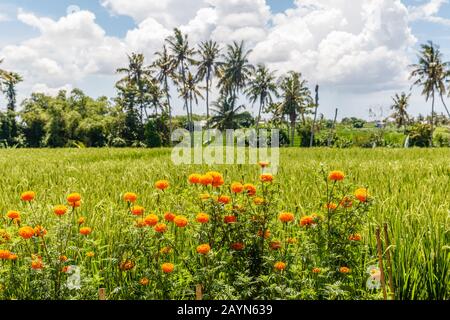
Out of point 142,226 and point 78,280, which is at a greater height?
point 142,226

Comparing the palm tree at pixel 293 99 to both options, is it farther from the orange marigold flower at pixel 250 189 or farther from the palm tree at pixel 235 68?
the orange marigold flower at pixel 250 189

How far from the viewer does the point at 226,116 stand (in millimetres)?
54156

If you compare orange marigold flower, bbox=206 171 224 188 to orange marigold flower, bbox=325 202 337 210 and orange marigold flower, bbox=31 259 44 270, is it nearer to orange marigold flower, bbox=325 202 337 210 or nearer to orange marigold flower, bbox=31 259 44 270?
orange marigold flower, bbox=325 202 337 210

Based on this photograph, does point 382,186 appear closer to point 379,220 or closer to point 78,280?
point 379,220

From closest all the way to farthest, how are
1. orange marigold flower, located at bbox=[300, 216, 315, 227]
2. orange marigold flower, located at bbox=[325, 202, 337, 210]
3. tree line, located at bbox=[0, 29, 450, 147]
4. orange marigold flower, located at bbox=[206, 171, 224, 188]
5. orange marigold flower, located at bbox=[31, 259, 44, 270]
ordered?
orange marigold flower, located at bbox=[31, 259, 44, 270] → orange marigold flower, located at bbox=[206, 171, 224, 188] → orange marigold flower, located at bbox=[300, 216, 315, 227] → orange marigold flower, located at bbox=[325, 202, 337, 210] → tree line, located at bbox=[0, 29, 450, 147]

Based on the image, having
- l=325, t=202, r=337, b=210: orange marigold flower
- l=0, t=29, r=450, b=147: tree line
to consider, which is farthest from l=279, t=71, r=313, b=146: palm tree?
l=325, t=202, r=337, b=210: orange marigold flower

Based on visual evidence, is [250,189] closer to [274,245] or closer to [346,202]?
[274,245]

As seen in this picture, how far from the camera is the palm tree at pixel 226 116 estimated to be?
5416cm

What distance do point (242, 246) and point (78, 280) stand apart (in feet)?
3.35

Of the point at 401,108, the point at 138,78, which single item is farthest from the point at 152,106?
the point at 401,108

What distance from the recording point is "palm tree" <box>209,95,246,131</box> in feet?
178

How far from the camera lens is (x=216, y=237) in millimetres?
2686
